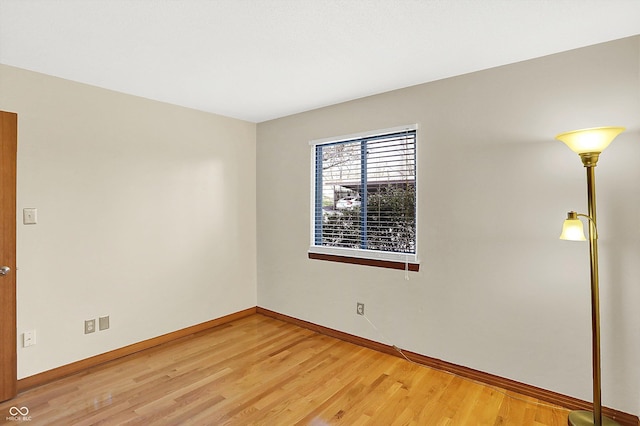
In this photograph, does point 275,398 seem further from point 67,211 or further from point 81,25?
point 81,25

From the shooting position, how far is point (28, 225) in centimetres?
254

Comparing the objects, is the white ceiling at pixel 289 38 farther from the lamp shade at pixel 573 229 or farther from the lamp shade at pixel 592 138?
the lamp shade at pixel 573 229

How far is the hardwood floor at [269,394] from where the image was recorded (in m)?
2.15

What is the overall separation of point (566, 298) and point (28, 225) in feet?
12.9

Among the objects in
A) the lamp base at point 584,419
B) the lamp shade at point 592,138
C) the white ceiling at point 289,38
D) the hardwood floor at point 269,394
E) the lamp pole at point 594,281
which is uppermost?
the white ceiling at point 289,38

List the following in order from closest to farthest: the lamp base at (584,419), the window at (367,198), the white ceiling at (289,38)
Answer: the white ceiling at (289,38), the lamp base at (584,419), the window at (367,198)

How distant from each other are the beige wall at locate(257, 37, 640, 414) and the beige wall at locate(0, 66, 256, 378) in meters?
1.62

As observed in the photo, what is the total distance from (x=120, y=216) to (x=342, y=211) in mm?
2128

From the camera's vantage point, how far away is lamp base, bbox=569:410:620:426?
2.02 metres

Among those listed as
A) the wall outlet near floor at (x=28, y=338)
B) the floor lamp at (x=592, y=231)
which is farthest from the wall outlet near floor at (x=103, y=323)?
the floor lamp at (x=592, y=231)

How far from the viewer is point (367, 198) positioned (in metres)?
3.32

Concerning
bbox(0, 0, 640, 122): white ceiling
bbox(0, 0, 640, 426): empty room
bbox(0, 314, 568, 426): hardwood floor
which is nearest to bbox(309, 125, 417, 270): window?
bbox(0, 0, 640, 426): empty room

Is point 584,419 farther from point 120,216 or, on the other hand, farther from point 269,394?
point 120,216

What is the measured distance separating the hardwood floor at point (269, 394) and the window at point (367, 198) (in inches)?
37.5
